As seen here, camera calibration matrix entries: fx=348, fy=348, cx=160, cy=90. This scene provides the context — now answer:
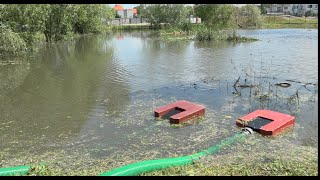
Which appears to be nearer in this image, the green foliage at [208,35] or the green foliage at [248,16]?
the green foliage at [208,35]

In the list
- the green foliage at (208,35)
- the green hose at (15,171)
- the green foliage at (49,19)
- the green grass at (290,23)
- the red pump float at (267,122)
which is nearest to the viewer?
the green hose at (15,171)

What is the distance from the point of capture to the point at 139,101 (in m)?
9.76

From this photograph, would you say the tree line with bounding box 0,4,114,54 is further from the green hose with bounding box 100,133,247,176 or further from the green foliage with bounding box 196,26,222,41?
the green hose with bounding box 100,133,247,176

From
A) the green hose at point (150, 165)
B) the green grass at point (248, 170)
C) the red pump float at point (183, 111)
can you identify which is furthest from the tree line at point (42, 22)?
the green grass at point (248, 170)

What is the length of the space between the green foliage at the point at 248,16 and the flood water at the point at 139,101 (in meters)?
28.1

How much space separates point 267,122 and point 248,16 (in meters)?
40.2

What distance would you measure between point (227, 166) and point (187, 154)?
0.94 m

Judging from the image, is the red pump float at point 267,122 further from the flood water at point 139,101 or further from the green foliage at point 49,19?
the green foliage at point 49,19

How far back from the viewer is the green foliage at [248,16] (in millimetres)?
44469

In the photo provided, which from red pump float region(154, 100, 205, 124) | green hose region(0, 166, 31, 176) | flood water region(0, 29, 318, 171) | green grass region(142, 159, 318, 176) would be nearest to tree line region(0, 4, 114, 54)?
flood water region(0, 29, 318, 171)

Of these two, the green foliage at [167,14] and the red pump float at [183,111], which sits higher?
the green foliage at [167,14]

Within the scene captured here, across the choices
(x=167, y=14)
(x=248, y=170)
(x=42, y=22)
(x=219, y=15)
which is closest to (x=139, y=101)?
(x=248, y=170)
